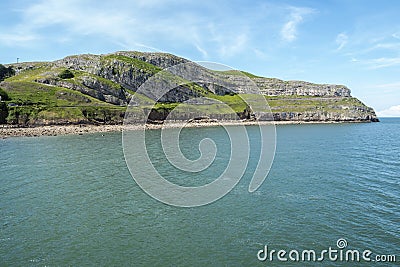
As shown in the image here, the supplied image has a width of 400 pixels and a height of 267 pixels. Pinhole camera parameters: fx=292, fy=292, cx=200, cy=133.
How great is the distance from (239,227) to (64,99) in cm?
14200

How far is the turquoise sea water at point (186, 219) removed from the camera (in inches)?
846

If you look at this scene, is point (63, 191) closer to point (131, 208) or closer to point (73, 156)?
point (131, 208)

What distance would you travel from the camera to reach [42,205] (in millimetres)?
31031

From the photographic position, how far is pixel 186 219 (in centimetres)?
2780

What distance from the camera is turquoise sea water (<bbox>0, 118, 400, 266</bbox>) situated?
2150 centimetres

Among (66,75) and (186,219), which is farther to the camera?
(66,75)

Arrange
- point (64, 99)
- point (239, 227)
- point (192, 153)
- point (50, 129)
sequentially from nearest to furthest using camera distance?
point (239, 227)
point (192, 153)
point (50, 129)
point (64, 99)

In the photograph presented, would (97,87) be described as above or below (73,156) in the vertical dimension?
above

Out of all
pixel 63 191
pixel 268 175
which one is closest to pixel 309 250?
pixel 268 175

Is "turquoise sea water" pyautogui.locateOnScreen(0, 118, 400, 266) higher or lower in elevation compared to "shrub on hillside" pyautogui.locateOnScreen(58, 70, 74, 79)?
lower

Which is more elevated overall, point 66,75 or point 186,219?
point 66,75

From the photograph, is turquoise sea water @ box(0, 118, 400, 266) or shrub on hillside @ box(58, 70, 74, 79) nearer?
turquoise sea water @ box(0, 118, 400, 266)

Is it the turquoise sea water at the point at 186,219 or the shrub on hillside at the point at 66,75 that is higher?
the shrub on hillside at the point at 66,75

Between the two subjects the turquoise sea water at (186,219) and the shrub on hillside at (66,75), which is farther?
→ the shrub on hillside at (66,75)
